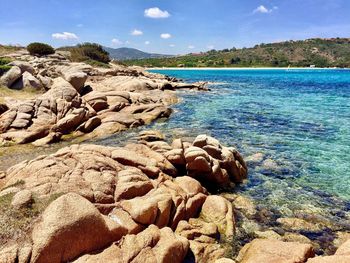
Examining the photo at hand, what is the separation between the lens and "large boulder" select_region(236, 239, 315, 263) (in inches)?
380

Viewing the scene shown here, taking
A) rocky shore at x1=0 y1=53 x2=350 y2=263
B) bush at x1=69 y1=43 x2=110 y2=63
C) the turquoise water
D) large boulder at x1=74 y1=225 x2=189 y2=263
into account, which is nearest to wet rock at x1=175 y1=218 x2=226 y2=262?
rocky shore at x1=0 y1=53 x2=350 y2=263

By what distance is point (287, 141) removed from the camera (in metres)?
26.2

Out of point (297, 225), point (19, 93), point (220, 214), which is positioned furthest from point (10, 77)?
point (297, 225)

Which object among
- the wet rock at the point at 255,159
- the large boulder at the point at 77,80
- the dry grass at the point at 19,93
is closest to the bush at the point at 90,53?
the dry grass at the point at 19,93

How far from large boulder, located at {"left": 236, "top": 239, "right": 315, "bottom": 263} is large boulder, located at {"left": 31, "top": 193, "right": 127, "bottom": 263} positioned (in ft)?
14.4

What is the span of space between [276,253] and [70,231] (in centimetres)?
643

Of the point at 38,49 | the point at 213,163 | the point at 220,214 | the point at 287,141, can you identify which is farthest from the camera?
the point at 38,49

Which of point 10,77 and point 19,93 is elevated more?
point 10,77

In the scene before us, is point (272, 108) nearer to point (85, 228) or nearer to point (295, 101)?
point (295, 101)

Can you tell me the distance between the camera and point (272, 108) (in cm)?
4362

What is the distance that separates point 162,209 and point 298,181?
9.54m

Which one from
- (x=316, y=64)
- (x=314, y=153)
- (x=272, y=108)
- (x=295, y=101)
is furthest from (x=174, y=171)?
(x=316, y=64)

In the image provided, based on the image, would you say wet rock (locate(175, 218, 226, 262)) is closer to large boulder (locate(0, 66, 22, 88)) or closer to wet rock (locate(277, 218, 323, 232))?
wet rock (locate(277, 218, 323, 232))

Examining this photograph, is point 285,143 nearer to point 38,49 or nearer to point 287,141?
point 287,141
